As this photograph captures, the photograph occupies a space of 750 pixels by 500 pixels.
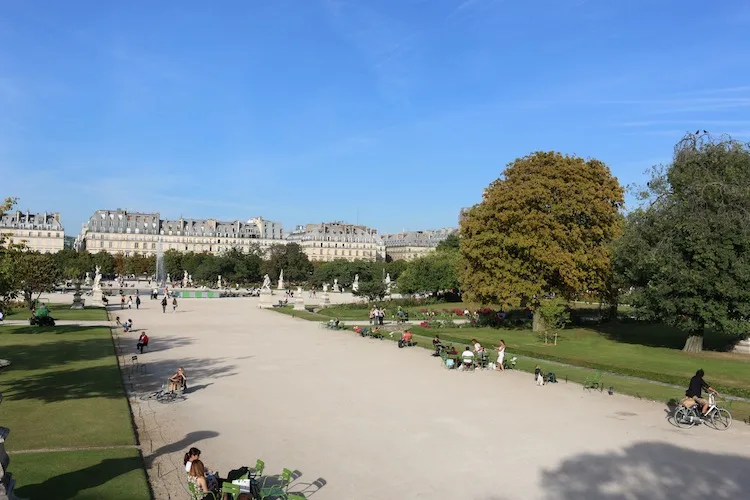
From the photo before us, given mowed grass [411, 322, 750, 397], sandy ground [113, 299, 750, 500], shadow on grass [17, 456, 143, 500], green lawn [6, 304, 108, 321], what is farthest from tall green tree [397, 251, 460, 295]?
shadow on grass [17, 456, 143, 500]

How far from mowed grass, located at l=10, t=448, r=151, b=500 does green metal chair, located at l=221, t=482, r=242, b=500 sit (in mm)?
1423

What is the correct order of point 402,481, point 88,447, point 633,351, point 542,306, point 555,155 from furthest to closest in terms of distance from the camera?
1. point 555,155
2. point 542,306
3. point 633,351
4. point 88,447
5. point 402,481

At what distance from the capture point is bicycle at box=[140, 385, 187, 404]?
17984 millimetres

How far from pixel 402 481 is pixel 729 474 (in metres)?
6.78

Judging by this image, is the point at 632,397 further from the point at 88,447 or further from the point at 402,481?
the point at 88,447

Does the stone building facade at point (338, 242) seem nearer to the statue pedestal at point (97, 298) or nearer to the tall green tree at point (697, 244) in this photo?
the statue pedestal at point (97, 298)

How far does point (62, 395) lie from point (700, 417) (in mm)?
18334

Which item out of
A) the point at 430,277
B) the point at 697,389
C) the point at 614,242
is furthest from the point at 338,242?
the point at 697,389

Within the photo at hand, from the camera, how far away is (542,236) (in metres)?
38.5

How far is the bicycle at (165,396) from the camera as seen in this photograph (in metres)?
18.0

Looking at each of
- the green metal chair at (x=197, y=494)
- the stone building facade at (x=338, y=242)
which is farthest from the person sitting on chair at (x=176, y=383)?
the stone building facade at (x=338, y=242)

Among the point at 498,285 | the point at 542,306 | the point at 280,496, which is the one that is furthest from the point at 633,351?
the point at 280,496

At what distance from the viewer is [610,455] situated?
13133 millimetres

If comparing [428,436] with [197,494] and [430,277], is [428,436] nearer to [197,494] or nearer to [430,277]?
[197,494]
